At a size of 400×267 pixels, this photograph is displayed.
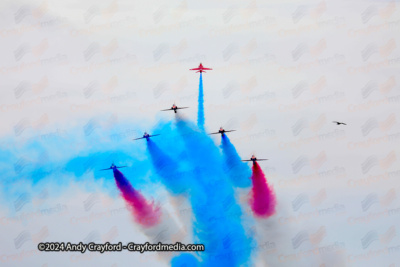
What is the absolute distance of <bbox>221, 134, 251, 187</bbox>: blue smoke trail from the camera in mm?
39938

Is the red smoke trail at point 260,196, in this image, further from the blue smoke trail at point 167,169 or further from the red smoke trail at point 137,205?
the red smoke trail at point 137,205

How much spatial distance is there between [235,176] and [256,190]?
2.17m

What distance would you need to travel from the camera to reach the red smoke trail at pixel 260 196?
4031 centimetres

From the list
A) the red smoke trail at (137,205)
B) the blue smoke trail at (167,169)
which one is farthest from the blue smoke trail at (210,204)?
the red smoke trail at (137,205)

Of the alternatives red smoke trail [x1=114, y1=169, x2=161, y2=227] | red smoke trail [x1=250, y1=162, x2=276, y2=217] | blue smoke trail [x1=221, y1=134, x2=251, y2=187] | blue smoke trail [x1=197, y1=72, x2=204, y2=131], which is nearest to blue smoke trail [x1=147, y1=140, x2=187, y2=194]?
red smoke trail [x1=114, y1=169, x2=161, y2=227]

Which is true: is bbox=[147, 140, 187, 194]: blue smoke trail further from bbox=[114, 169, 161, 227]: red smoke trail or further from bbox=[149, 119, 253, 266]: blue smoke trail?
bbox=[114, 169, 161, 227]: red smoke trail

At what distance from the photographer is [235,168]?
39969 millimetres

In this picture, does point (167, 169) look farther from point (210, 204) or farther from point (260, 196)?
point (260, 196)

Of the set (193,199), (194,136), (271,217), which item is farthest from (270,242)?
(194,136)

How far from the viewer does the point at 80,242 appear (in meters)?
43.4

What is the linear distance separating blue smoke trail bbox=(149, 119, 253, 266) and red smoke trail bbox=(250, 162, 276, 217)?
161cm

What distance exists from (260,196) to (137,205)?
10.2m

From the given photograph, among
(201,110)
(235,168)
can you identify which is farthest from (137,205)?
(201,110)

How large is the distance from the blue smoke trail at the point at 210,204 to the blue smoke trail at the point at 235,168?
48 centimetres
